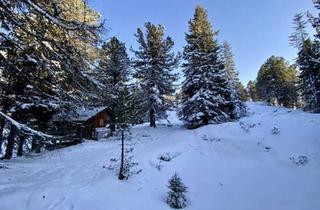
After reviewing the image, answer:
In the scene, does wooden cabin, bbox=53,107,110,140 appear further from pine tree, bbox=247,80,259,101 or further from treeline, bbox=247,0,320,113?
pine tree, bbox=247,80,259,101

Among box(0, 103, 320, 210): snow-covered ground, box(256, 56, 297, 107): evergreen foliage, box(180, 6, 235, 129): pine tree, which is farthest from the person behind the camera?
box(256, 56, 297, 107): evergreen foliage

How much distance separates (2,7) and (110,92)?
7.31ft

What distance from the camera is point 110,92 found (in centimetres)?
542

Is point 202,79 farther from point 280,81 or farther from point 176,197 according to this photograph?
point 280,81

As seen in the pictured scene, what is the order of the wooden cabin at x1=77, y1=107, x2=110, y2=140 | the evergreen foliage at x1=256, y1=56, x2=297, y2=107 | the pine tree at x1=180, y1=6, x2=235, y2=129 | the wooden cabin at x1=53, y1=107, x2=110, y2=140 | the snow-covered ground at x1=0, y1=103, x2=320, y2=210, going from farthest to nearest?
the evergreen foliage at x1=256, y1=56, x2=297, y2=107 → the wooden cabin at x1=77, y1=107, x2=110, y2=140 → the wooden cabin at x1=53, y1=107, x2=110, y2=140 → the pine tree at x1=180, y1=6, x2=235, y2=129 → the snow-covered ground at x1=0, y1=103, x2=320, y2=210

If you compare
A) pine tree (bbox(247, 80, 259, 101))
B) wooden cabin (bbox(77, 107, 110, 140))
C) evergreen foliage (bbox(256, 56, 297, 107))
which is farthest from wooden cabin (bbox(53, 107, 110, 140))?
pine tree (bbox(247, 80, 259, 101))

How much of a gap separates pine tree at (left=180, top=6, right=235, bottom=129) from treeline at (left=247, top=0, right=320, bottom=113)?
9.13 metres

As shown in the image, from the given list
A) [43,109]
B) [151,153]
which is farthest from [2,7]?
[43,109]

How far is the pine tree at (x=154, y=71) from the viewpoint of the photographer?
1145 inches

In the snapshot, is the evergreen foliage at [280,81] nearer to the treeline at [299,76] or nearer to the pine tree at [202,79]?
the treeline at [299,76]

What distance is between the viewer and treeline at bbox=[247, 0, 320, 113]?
36.6 metres

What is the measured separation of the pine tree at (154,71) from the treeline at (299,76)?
1424 centimetres

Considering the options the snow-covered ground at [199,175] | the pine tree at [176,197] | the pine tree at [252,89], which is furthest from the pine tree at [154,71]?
the pine tree at [252,89]

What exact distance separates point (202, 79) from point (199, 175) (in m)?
13.3
